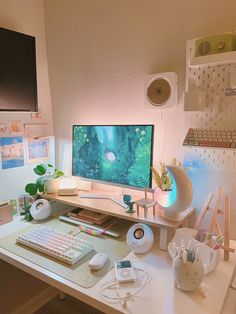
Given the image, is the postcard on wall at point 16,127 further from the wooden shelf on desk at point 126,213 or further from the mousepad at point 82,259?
the mousepad at point 82,259

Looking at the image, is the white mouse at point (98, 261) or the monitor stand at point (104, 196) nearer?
the white mouse at point (98, 261)

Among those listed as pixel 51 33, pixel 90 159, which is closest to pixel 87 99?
pixel 90 159

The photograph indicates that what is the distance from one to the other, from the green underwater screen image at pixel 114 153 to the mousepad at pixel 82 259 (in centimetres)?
32

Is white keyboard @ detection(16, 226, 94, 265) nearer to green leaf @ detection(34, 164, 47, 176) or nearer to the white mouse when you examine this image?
the white mouse

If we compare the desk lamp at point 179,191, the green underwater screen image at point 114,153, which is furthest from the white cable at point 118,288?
the green underwater screen image at point 114,153

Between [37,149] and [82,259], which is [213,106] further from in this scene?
[37,149]

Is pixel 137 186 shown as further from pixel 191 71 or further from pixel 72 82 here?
pixel 72 82

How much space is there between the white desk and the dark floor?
0.92 m

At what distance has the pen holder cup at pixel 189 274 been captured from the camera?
88 centimetres

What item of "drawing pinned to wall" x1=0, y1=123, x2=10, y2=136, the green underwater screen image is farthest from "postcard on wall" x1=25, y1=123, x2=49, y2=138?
the green underwater screen image

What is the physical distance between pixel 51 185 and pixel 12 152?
32cm

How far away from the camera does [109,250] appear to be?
1181 millimetres

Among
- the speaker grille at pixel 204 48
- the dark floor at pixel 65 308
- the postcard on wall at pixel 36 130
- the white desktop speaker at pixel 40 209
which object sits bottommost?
the dark floor at pixel 65 308

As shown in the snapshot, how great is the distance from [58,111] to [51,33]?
53cm
